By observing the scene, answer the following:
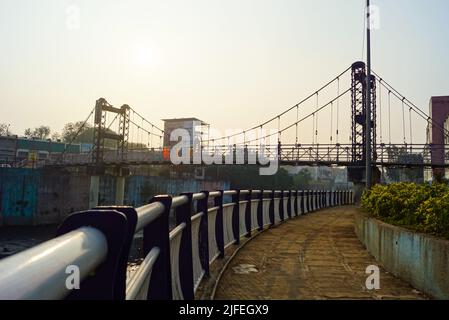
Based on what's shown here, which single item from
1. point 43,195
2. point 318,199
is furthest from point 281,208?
point 43,195

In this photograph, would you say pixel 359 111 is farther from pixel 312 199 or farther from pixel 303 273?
pixel 303 273

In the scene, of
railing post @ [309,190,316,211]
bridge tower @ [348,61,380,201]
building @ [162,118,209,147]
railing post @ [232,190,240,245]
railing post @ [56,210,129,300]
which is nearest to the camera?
railing post @ [56,210,129,300]

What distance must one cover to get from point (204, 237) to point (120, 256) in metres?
3.96

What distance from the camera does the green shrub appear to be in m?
4.68

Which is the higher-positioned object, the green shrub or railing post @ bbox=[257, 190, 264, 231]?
the green shrub

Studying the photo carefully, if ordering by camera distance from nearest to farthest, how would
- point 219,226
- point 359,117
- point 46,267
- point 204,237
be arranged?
point 46,267
point 204,237
point 219,226
point 359,117

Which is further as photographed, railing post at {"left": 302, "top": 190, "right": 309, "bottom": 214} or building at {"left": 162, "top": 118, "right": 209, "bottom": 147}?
building at {"left": 162, "top": 118, "right": 209, "bottom": 147}

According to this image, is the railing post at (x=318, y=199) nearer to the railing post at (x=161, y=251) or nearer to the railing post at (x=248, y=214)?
the railing post at (x=248, y=214)

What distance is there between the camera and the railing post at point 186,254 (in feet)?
13.7

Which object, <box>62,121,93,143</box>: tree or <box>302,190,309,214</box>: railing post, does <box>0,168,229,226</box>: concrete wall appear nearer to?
<box>302,190,309,214</box>: railing post

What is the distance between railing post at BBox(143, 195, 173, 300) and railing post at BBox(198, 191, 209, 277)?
2.19 m

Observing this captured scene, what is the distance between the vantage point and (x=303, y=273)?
5.79 m

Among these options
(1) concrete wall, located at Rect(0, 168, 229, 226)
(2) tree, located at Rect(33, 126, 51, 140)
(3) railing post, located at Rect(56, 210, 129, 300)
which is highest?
(2) tree, located at Rect(33, 126, 51, 140)

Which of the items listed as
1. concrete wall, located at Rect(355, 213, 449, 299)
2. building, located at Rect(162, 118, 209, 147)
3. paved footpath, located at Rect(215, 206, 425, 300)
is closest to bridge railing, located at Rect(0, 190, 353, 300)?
paved footpath, located at Rect(215, 206, 425, 300)
